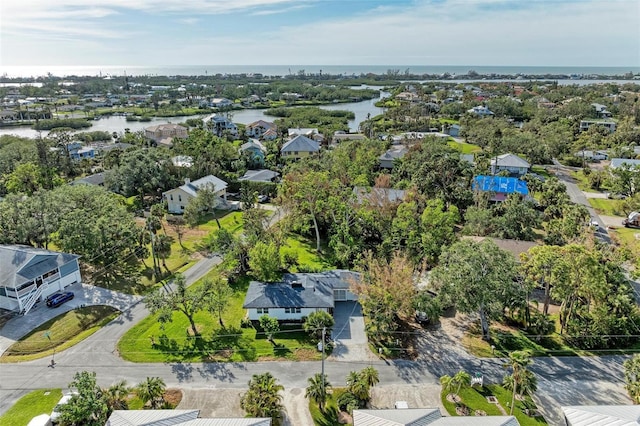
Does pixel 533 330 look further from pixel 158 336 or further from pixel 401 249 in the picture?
pixel 158 336

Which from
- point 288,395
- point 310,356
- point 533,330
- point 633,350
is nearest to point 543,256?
point 533,330

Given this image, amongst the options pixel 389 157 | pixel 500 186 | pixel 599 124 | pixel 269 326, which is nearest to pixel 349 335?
pixel 269 326

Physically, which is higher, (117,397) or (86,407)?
(86,407)

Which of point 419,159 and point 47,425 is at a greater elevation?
point 419,159

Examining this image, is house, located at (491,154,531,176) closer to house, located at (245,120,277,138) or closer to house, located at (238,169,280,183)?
house, located at (238,169,280,183)

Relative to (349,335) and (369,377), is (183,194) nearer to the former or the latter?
(349,335)

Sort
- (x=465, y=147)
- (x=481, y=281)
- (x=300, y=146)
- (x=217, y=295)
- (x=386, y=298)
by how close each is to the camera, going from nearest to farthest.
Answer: (x=481, y=281), (x=386, y=298), (x=217, y=295), (x=300, y=146), (x=465, y=147)
